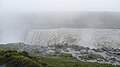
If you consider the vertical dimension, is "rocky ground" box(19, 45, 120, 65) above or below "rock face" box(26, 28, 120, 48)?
below

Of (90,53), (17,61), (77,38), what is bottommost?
(90,53)

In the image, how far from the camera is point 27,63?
39.8m

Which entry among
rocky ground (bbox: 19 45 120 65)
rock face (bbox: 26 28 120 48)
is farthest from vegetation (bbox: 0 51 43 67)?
rock face (bbox: 26 28 120 48)

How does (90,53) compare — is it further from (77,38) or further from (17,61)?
(17,61)

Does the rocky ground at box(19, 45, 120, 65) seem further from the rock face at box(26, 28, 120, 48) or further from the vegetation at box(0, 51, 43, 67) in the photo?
the vegetation at box(0, 51, 43, 67)

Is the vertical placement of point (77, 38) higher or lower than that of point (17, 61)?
higher

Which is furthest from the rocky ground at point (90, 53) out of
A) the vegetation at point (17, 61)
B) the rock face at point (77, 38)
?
the vegetation at point (17, 61)

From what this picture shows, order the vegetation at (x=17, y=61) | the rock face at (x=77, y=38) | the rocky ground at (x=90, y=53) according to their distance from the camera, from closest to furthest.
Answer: the vegetation at (x=17, y=61), the rocky ground at (x=90, y=53), the rock face at (x=77, y=38)

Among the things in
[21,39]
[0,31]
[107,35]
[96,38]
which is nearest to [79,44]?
[96,38]

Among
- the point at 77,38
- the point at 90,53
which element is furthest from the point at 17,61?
the point at 77,38

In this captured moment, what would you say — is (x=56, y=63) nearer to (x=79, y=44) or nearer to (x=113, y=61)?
(x=113, y=61)

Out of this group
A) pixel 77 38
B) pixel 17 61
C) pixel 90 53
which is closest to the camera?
pixel 17 61

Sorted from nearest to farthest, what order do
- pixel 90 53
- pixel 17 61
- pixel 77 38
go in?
pixel 17 61 → pixel 90 53 → pixel 77 38

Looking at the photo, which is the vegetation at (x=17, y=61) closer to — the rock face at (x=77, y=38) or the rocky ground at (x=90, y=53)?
the rocky ground at (x=90, y=53)
